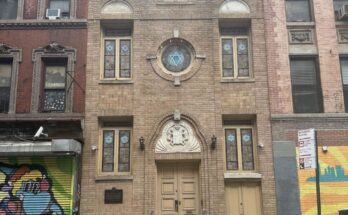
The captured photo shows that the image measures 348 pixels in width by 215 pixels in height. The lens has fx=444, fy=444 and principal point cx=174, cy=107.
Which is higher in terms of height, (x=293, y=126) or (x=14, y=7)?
(x=14, y=7)

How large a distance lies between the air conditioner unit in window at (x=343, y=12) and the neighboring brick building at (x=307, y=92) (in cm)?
3

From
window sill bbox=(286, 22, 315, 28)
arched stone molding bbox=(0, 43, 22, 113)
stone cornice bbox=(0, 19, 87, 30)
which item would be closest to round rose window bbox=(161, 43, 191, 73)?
stone cornice bbox=(0, 19, 87, 30)

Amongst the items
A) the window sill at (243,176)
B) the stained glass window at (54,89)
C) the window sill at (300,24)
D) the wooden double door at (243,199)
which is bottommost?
the wooden double door at (243,199)

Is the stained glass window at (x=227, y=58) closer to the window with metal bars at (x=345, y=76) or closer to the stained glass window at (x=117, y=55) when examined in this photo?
the stained glass window at (x=117, y=55)

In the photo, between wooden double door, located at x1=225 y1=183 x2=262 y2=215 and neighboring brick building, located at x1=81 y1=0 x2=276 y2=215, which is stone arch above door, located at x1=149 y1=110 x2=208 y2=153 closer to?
neighboring brick building, located at x1=81 y1=0 x2=276 y2=215

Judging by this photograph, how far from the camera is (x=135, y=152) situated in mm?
15164

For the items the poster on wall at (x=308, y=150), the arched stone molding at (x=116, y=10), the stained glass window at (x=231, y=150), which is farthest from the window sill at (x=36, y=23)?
the poster on wall at (x=308, y=150)

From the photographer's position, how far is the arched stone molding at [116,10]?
53.8 ft

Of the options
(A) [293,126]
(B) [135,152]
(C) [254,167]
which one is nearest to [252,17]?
(A) [293,126]

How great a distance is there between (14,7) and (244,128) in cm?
970

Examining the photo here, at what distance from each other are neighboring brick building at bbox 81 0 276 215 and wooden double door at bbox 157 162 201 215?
3cm

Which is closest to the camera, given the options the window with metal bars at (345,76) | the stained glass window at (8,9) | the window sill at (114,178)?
the window sill at (114,178)

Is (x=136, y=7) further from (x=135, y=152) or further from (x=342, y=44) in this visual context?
(x=342, y=44)

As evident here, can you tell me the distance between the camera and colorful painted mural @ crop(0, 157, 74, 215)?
48.1ft
